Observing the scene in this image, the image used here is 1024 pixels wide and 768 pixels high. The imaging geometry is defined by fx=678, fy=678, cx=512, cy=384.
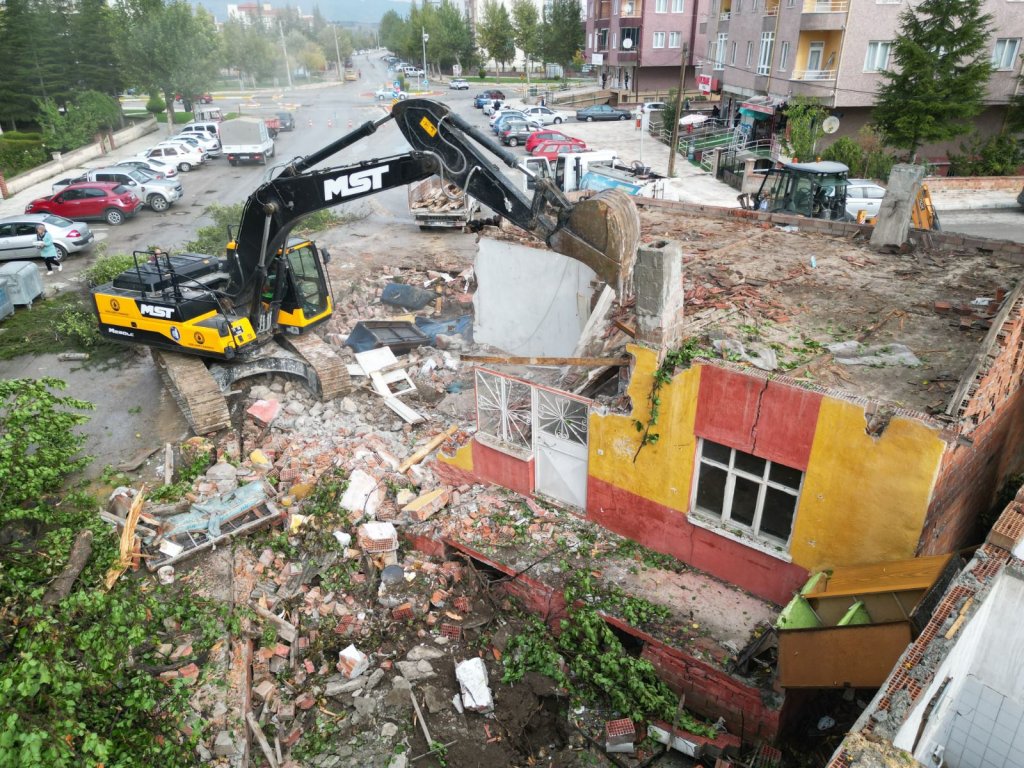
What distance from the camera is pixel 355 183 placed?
1048 cm

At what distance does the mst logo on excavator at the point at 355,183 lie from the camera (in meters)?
10.3

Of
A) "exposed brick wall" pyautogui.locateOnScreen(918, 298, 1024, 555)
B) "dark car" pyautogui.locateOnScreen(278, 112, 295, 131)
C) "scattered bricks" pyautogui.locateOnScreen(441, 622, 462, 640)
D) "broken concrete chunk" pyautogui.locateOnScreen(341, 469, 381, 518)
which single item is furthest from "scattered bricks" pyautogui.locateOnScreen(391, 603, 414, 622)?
"dark car" pyautogui.locateOnScreen(278, 112, 295, 131)

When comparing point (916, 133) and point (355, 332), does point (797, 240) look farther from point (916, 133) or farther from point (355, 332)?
point (916, 133)

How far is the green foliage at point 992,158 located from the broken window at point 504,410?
26503mm

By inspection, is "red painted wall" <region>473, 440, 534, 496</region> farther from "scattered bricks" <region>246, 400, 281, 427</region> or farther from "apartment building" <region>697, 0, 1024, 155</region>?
"apartment building" <region>697, 0, 1024, 155</region>


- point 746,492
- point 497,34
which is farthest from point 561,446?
point 497,34

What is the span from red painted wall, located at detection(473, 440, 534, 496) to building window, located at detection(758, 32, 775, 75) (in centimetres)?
3105

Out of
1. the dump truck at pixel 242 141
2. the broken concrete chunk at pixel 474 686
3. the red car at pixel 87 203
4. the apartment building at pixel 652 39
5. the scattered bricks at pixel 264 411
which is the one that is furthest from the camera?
the apartment building at pixel 652 39

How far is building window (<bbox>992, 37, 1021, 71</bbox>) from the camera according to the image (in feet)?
93.2

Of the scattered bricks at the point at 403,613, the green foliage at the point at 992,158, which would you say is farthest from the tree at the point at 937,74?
the scattered bricks at the point at 403,613

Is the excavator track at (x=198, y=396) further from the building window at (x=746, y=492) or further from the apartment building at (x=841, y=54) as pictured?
the apartment building at (x=841, y=54)

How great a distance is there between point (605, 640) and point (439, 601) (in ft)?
7.47

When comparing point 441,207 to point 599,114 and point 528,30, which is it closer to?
point 599,114

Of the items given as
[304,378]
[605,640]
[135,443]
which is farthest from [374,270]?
[605,640]
